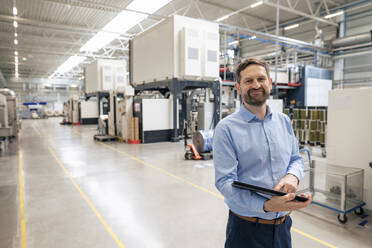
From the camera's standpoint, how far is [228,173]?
1501 millimetres

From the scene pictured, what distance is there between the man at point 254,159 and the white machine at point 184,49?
10.0 m

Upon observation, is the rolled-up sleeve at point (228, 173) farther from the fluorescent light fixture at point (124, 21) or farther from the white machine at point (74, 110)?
the white machine at point (74, 110)

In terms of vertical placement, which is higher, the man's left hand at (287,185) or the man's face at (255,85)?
the man's face at (255,85)

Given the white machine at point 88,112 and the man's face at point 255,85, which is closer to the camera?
the man's face at point 255,85

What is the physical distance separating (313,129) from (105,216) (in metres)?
8.22

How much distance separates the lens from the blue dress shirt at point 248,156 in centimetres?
152

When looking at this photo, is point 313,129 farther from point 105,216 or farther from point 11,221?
point 11,221

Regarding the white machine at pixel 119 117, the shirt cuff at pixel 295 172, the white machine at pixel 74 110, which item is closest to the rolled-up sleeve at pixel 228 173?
the shirt cuff at pixel 295 172

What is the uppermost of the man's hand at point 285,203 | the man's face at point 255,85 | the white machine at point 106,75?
the white machine at point 106,75

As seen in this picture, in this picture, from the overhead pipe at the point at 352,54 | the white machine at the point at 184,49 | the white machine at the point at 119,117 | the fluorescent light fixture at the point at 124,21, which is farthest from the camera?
A: the overhead pipe at the point at 352,54

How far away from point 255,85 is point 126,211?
11.3 ft

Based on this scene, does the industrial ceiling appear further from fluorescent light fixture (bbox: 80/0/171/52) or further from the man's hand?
the man's hand

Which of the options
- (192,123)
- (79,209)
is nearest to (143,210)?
(79,209)

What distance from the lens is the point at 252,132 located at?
159 centimetres
